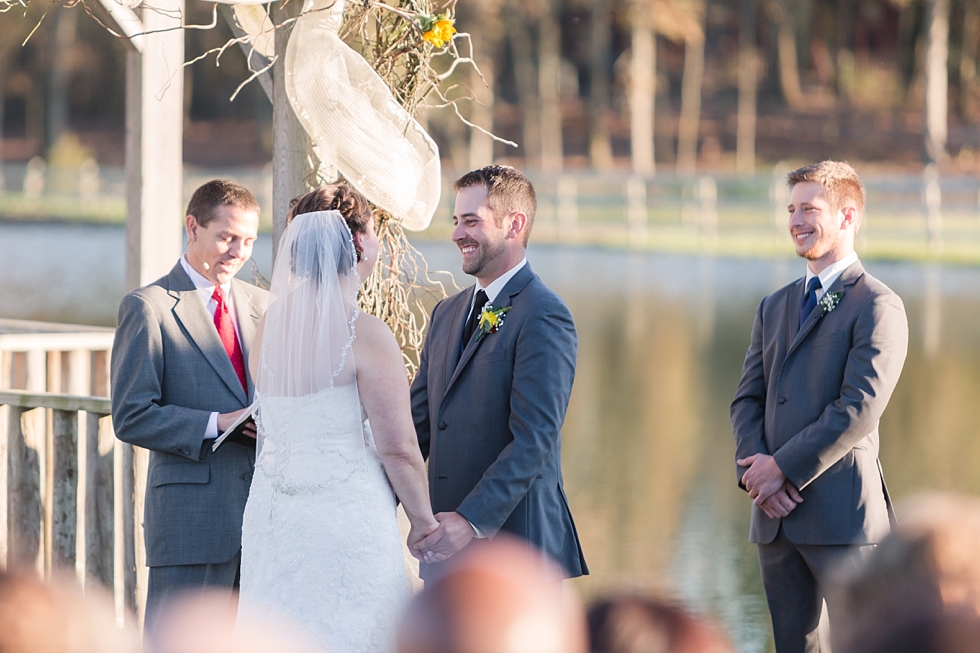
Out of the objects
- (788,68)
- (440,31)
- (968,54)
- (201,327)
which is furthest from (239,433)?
(788,68)

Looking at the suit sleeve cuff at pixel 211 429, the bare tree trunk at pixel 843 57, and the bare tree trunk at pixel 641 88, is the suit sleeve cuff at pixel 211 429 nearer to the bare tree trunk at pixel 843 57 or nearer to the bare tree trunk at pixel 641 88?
the bare tree trunk at pixel 641 88

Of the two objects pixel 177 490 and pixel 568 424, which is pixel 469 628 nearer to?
pixel 177 490

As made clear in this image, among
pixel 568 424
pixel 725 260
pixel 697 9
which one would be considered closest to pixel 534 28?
pixel 697 9

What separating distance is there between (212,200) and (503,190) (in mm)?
939

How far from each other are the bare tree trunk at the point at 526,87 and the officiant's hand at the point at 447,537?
132 feet

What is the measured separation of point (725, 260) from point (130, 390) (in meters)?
22.2

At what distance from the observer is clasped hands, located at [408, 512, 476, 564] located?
11.9 feet

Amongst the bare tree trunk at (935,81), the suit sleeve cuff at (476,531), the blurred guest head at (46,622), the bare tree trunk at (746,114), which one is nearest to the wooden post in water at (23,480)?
the suit sleeve cuff at (476,531)

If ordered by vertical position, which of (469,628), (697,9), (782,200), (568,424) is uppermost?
(697,9)

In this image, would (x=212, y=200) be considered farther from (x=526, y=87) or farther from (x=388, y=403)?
(x=526, y=87)

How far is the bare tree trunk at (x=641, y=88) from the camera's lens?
127ft

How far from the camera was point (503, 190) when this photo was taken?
385 centimetres

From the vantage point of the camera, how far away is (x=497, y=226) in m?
3.87

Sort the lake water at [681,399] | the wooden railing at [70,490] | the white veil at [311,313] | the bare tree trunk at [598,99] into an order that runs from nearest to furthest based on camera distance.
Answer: the white veil at [311,313] → the wooden railing at [70,490] → the lake water at [681,399] → the bare tree trunk at [598,99]
